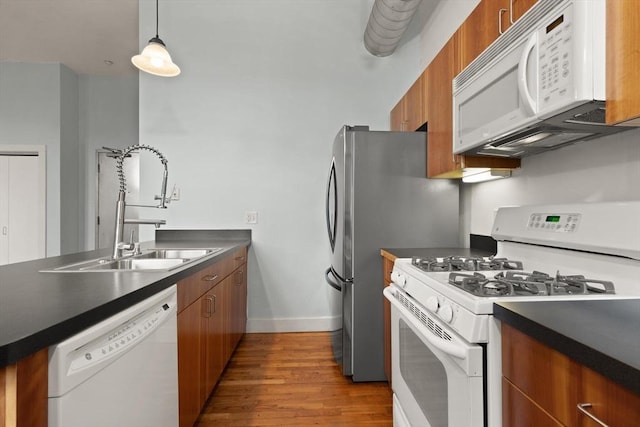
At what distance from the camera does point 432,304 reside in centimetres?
107

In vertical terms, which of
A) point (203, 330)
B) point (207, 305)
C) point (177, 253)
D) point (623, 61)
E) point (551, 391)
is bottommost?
point (203, 330)

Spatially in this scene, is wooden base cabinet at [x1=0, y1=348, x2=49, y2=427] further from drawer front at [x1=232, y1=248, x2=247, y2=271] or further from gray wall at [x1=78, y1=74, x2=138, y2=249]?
gray wall at [x1=78, y1=74, x2=138, y2=249]

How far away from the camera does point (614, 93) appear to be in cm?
84

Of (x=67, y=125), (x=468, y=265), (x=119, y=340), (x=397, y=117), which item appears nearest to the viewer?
(x=119, y=340)

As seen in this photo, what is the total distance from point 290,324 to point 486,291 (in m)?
2.28

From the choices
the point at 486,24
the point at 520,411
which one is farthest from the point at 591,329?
the point at 486,24

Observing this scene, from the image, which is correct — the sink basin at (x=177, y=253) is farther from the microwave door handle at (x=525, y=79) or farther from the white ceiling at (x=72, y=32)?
the white ceiling at (x=72, y=32)

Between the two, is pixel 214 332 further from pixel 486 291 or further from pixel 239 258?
pixel 486 291

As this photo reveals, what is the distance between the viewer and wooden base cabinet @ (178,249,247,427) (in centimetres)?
132

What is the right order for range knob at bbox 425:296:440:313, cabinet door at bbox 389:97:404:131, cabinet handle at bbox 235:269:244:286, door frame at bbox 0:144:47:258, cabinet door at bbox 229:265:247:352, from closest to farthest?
range knob at bbox 425:296:440:313 < cabinet door at bbox 229:265:247:352 < cabinet handle at bbox 235:269:244:286 < cabinet door at bbox 389:97:404:131 < door frame at bbox 0:144:47:258

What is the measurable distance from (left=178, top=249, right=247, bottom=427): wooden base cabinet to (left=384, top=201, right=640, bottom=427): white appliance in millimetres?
907

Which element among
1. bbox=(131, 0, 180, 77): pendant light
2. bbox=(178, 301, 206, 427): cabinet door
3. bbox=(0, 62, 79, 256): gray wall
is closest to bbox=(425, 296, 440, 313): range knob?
bbox=(178, 301, 206, 427): cabinet door

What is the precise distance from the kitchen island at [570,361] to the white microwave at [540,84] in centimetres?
57

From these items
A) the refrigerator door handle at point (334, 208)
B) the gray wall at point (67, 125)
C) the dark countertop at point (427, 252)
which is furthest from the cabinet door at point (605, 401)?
the gray wall at point (67, 125)
